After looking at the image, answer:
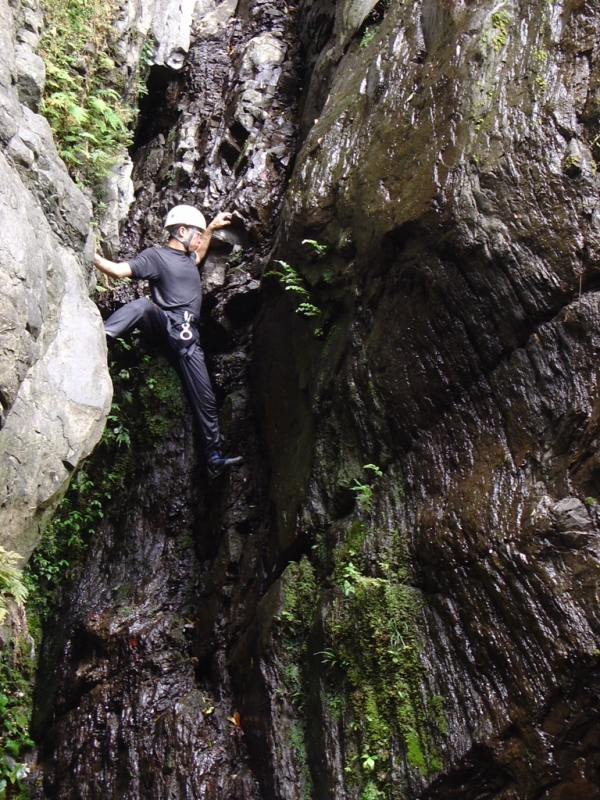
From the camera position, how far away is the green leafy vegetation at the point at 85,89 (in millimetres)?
7883

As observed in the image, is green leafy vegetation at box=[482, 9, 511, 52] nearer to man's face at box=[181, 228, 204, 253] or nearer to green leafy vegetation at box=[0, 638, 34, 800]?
man's face at box=[181, 228, 204, 253]

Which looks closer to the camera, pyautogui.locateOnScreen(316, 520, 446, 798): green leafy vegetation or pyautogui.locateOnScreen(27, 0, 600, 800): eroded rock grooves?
pyautogui.locateOnScreen(27, 0, 600, 800): eroded rock grooves

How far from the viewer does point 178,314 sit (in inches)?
323

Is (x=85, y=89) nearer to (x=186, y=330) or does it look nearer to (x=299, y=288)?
(x=186, y=330)

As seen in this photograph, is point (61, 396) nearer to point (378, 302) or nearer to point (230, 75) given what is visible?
point (378, 302)

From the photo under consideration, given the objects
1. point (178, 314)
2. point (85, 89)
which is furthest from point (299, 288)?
point (85, 89)

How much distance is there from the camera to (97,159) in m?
8.38

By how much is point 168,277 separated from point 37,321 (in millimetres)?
3474

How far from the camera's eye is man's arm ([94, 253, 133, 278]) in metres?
7.63

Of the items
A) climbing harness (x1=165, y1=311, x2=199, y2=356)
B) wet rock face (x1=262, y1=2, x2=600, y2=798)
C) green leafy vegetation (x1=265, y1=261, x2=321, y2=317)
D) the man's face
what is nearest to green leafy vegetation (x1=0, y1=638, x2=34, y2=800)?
wet rock face (x1=262, y1=2, x2=600, y2=798)

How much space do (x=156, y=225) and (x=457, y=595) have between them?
6.94 metres

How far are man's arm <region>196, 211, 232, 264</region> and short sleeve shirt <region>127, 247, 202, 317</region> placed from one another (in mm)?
485

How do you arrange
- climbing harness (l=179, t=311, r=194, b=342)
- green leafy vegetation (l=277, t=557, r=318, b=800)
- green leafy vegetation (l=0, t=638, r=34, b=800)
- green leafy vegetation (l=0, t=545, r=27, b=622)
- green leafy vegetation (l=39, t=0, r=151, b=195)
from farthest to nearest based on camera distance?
climbing harness (l=179, t=311, r=194, b=342)
green leafy vegetation (l=39, t=0, r=151, b=195)
green leafy vegetation (l=0, t=638, r=34, b=800)
green leafy vegetation (l=277, t=557, r=318, b=800)
green leafy vegetation (l=0, t=545, r=27, b=622)

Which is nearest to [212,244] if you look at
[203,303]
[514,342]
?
[203,303]
